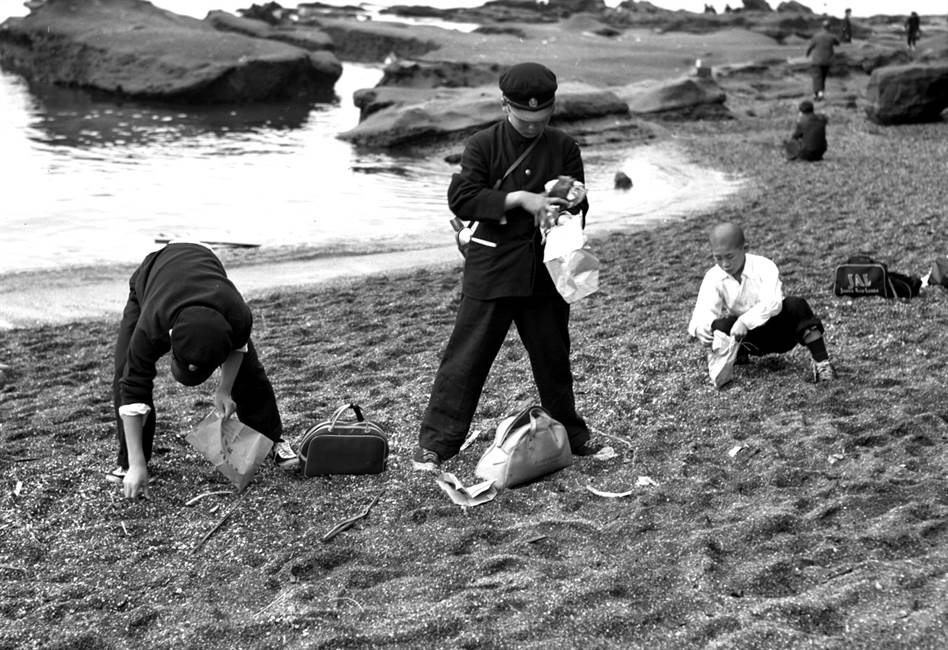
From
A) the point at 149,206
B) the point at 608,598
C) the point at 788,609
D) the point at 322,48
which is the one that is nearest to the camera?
the point at 788,609

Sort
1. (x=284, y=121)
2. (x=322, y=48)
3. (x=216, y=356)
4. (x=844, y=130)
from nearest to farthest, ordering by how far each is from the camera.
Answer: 1. (x=216, y=356)
2. (x=844, y=130)
3. (x=284, y=121)
4. (x=322, y=48)

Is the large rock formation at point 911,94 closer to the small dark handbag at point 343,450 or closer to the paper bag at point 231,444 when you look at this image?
the small dark handbag at point 343,450

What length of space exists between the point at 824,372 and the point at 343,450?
2.52m

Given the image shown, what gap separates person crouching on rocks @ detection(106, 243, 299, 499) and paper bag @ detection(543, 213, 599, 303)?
1.22m

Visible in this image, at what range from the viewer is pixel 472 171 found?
443 centimetres

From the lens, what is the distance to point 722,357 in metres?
5.55

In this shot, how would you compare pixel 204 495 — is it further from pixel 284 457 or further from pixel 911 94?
pixel 911 94

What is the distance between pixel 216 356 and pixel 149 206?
12697 millimetres

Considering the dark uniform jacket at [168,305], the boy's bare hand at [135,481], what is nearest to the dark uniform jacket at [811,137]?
the dark uniform jacket at [168,305]

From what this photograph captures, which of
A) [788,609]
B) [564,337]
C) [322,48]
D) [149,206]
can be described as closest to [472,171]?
[564,337]

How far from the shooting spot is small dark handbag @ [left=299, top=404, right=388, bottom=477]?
4785 millimetres

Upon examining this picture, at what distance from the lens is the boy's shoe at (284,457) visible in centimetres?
493

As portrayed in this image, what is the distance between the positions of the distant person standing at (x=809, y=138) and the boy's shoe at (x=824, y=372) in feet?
35.9

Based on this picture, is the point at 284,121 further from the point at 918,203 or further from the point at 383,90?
the point at 918,203
